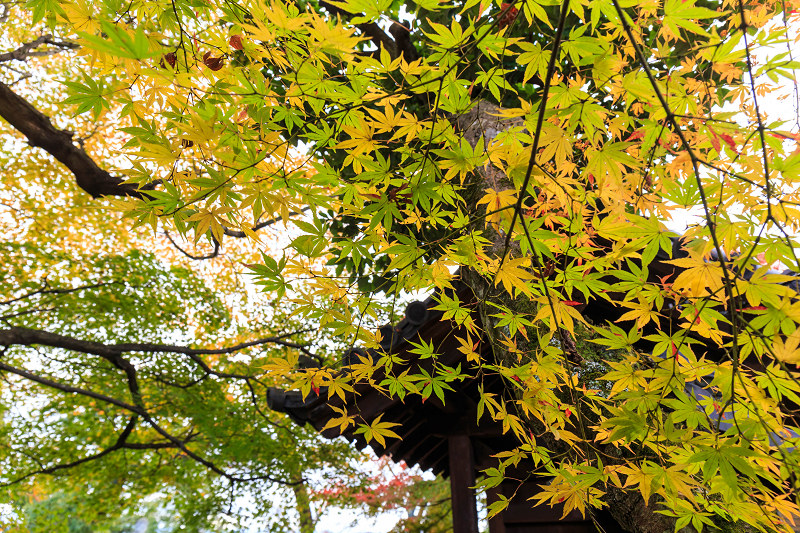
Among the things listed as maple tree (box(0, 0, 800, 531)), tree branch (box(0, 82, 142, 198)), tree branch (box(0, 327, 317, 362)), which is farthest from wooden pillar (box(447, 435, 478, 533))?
tree branch (box(0, 82, 142, 198))

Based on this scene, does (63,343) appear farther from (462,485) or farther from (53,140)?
(462,485)

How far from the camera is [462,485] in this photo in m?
3.30

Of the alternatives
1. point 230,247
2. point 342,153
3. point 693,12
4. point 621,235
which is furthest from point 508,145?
point 230,247

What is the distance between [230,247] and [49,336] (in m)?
3.84

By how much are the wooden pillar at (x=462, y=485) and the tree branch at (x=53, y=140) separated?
12.9 ft

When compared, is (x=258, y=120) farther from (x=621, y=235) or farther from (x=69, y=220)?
(x=69, y=220)

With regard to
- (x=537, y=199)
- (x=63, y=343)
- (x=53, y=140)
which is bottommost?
(x=537, y=199)

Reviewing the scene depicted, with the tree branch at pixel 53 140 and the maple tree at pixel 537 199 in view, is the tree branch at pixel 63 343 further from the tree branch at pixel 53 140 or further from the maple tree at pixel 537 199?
the maple tree at pixel 537 199

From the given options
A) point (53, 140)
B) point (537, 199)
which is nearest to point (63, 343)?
point (53, 140)

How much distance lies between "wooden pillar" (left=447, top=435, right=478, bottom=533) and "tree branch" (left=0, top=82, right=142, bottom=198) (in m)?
3.94

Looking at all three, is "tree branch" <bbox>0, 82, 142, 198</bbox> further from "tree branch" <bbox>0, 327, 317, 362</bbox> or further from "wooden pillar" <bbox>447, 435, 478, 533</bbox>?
"wooden pillar" <bbox>447, 435, 478, 533</bbox>

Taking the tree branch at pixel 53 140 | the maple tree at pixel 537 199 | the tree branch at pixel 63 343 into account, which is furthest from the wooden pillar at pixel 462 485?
the tree branch at pixel 53 140

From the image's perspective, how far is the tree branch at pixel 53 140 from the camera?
15.6ft

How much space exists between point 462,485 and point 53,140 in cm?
533
